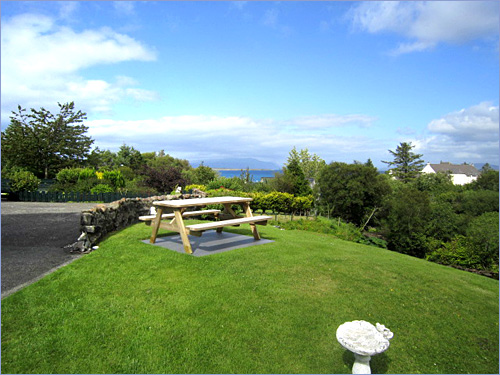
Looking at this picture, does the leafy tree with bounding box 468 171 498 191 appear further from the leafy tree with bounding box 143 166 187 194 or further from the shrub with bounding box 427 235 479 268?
the leafy tree with bounding box 143 166 187 194

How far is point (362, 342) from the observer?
254cm

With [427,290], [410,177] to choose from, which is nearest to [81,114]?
[427,290]

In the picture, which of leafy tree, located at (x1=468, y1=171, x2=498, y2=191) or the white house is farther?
the white house

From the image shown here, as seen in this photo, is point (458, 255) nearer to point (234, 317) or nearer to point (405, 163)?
point (234, 317)

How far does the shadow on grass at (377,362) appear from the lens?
9.82 ft

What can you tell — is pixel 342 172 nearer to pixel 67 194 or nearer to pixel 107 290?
pixel 67 194

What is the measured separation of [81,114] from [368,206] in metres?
31.6

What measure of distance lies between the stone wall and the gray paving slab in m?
1.12

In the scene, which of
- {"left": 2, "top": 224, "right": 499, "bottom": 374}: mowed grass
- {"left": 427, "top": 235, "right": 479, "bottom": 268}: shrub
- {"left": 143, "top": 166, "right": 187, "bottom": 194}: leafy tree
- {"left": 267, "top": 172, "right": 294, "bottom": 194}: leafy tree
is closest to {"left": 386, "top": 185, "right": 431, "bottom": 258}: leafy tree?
{"left": 427, "top": 235, "right": 479, "bottom": 268}: shrub

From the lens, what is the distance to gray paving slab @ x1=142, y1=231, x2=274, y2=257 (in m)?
6.54

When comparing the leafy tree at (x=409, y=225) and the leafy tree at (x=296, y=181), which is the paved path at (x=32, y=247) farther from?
the leafy tree at (x=409, y=225)

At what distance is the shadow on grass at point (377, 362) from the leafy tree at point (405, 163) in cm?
7116

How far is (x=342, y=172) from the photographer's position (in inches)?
1299

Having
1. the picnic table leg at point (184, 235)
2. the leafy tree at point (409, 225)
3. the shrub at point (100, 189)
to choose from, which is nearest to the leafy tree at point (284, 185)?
the leafy tree at point (409, 225)
